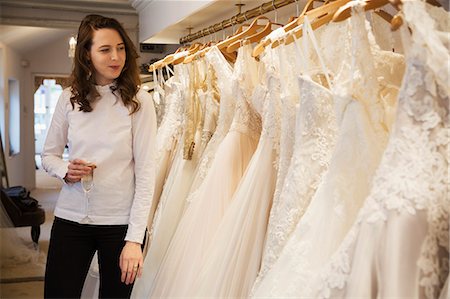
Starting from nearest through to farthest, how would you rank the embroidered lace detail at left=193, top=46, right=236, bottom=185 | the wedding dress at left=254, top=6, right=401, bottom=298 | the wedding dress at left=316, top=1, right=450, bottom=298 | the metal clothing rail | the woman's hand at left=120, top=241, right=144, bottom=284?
the wedding dress at left=316, top=1, right=450, bottom=298 → the wedding dress at left=254, top=6, right=401, bottom=298 → the woman's hand at left=120, top=241, right=144, bottom=284 → the metal clothing rail → the embroidered lace detail at left=193, top=46, right=236, bottom=185

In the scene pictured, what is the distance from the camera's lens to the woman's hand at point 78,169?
146 centimetres

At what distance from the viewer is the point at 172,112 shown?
7.28 feet

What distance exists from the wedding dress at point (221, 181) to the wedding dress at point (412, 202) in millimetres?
788

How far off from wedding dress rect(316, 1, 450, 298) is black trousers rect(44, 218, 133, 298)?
884mm

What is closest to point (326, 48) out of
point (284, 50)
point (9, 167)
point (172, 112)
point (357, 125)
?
point (284, 50)

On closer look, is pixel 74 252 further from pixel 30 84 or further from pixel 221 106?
pixel 30 84

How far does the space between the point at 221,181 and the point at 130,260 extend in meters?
0.36

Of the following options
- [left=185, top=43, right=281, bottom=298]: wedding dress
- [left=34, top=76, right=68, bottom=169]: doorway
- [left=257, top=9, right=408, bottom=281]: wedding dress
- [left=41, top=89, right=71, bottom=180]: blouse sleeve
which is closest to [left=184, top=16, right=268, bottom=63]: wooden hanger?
[left=185, top=43, right=281, bottom=298]: wedding dress

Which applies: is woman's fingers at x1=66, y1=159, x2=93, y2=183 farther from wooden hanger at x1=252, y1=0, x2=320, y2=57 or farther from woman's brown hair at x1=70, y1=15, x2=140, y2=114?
wooden hanger at x1=252, y1=0, x2=320, y2=57

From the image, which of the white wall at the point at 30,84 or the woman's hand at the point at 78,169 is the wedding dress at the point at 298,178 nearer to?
the woman's hand at the point at 78,169

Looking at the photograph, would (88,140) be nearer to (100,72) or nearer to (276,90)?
(100,72)

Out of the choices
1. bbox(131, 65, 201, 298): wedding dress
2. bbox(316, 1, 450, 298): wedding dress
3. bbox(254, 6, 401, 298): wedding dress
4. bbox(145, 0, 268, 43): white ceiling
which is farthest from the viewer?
bbox(145, 0, 268, 43): white ceiling

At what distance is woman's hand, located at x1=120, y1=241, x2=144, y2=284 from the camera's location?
143 cm

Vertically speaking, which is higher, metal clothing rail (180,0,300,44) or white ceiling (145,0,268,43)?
white ceiling (145,0,268,43)
